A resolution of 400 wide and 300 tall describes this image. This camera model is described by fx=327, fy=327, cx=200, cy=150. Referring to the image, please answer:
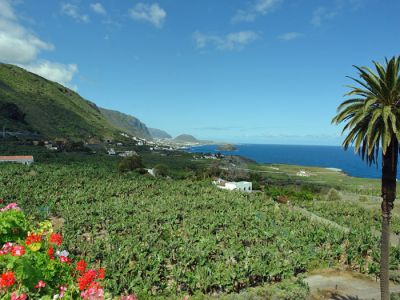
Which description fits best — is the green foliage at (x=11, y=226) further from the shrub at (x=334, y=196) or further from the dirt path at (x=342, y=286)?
the shrub at (x=334, y=196)

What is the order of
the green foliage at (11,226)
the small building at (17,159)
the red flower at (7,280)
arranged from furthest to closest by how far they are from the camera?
the small building at (17,159) → the green foliage at (11,226) → the red flower at (7,280)

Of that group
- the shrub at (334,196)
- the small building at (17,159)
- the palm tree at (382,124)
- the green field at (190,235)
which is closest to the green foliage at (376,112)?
the palm tree at (382,124)

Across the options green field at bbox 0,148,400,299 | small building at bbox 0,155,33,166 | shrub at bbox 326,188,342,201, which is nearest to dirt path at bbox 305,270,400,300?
green field at bbox 0,148,400,299

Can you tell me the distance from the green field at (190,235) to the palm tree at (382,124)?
8436 millimetres

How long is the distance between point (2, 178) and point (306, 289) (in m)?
51.0

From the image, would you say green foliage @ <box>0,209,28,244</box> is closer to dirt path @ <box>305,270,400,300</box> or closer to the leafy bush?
the leafy bush

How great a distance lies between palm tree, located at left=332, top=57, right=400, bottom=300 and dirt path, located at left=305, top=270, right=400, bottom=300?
7.11 m

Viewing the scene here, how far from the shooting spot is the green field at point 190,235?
21.1 metres

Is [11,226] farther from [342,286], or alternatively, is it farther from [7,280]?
[342,286]

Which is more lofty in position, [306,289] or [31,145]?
[31,145]

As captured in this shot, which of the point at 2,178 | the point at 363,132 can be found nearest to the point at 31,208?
the point at 2,178

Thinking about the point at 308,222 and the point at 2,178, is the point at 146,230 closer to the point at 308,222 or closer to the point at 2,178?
the point at 308,222

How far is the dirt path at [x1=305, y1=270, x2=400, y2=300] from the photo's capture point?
20.2 meters

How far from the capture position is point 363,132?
44.1 ft
